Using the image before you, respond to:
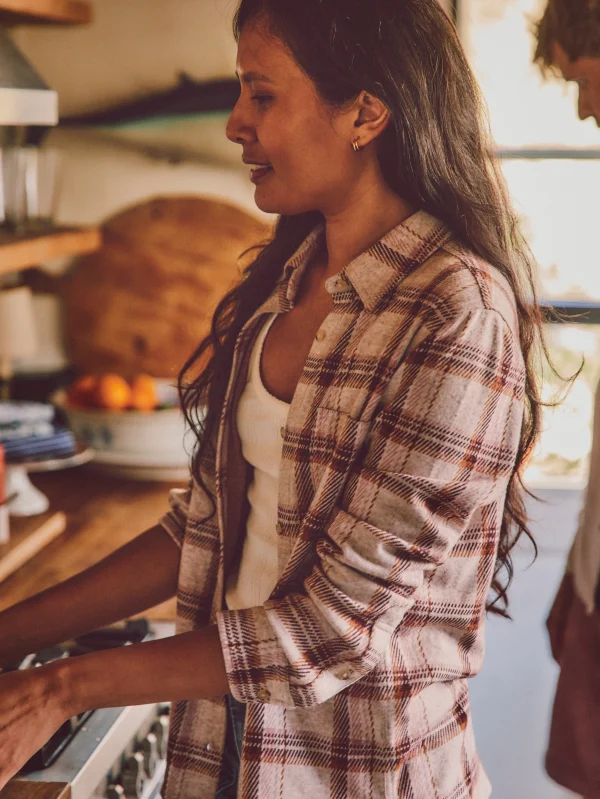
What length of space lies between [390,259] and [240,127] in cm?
19

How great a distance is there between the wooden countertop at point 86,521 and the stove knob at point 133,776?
318mm

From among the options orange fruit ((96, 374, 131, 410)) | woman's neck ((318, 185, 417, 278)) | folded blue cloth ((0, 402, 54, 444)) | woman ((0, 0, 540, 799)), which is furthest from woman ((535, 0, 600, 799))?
orange fruit ((96, 374, 131, 410))

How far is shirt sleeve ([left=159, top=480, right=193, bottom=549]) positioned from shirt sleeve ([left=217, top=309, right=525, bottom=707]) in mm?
285

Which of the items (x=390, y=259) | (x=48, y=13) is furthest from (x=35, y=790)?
(x=48, y=13)

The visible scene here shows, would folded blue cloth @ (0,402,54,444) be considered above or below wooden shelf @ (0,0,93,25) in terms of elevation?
below

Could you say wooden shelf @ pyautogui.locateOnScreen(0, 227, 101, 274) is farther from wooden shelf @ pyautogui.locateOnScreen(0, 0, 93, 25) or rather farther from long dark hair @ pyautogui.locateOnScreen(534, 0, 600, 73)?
long dark hair @ pyautogui.locateOnScreen(534, 0, 600, 73)

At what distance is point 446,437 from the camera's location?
2.51 ft

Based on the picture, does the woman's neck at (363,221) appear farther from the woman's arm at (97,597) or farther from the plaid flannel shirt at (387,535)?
the woman's arm at (97,597)

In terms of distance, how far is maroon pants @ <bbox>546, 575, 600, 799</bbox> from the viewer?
1208mm

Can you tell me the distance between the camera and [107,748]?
40.5 inches

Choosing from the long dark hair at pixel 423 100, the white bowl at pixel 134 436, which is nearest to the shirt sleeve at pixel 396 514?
the long dark hair at pixel 423 100

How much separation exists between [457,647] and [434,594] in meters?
0.07

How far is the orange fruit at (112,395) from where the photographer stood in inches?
82.9

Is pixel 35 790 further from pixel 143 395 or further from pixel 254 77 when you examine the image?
pixel 143 395
